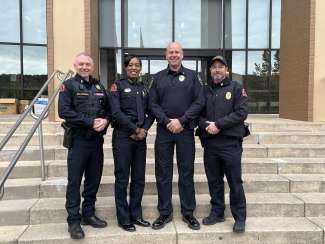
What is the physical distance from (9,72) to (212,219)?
14.2 m

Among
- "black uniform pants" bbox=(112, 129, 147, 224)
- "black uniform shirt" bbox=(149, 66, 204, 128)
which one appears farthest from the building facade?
"black uniform pants" bbox=(112, 129, 147, 224)

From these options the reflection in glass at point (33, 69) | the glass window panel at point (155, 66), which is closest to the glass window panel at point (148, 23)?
the glass window panel at point (155, 66)

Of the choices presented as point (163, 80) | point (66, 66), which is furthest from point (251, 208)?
point (66, 66)

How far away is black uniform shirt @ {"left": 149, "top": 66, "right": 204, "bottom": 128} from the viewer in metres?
4.00

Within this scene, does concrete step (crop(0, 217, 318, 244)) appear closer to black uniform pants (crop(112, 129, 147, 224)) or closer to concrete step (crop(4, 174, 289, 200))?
black uniform pants (crop(112, 129, 147, 224))

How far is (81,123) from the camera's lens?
3.80 meters

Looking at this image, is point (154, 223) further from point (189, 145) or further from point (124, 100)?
point (124, 100)

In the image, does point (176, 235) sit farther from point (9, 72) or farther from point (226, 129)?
point (9, 72)

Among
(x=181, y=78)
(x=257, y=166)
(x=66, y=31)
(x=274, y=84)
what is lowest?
(x=257, y=166)

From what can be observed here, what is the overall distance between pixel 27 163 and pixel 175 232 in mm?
2563

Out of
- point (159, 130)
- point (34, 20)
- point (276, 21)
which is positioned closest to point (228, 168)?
point (159, 130)

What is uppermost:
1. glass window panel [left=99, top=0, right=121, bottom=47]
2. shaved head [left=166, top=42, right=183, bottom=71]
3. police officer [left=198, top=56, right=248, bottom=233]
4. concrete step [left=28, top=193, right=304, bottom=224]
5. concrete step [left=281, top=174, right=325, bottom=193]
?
glass window panel [left=99, top=0, right=121, bottom=47]

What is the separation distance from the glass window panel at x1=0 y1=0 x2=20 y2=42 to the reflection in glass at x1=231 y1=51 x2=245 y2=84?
9014 mm

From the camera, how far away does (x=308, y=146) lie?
6039 mm
